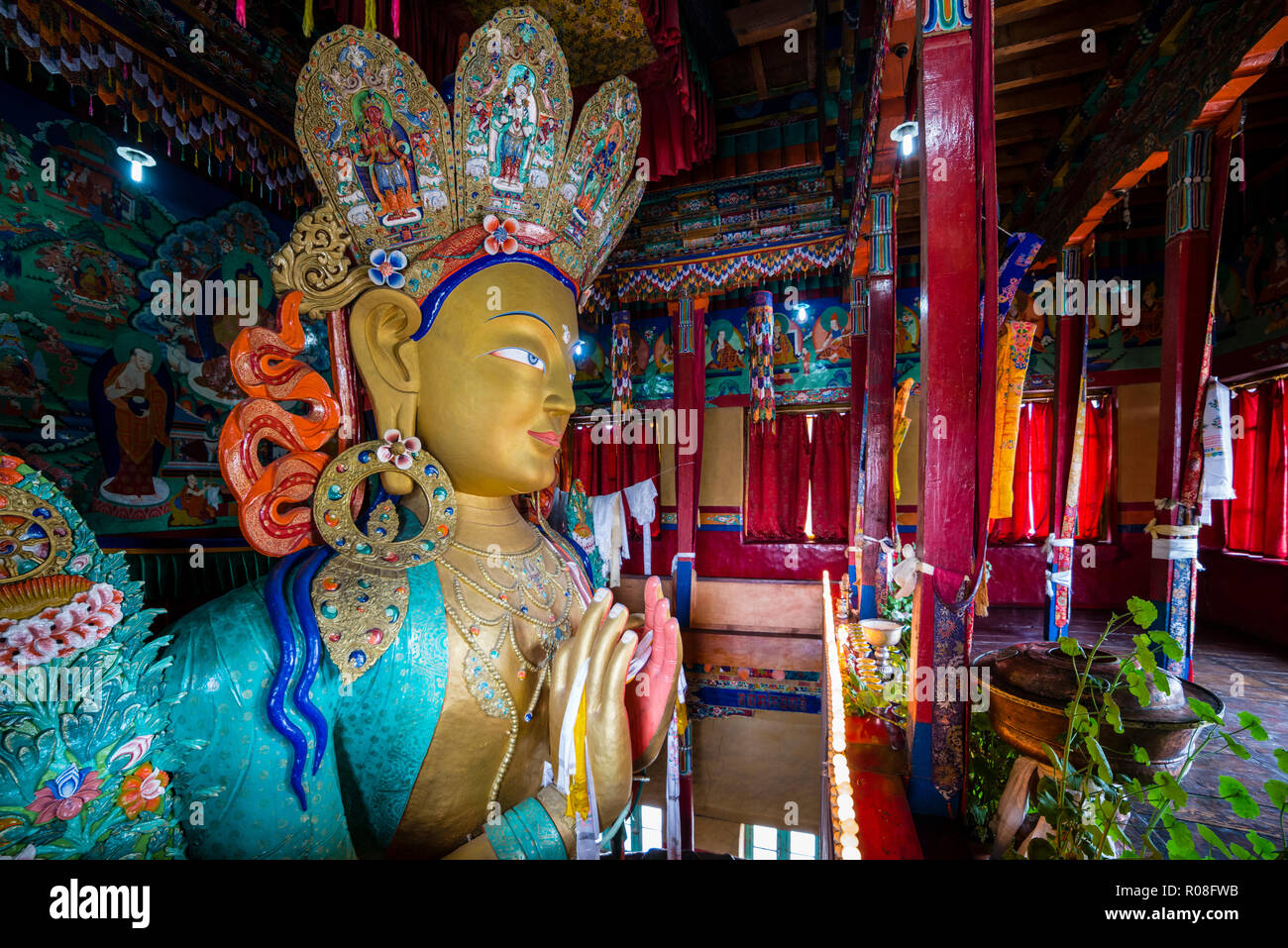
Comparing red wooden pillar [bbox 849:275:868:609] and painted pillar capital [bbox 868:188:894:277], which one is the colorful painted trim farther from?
red wooden pillar [bbox 849:275:868:609]

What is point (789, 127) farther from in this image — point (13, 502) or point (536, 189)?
point (13, 502)

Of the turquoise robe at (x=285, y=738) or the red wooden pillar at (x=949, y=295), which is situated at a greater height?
the red wooden pillar at (x=949, y=295)

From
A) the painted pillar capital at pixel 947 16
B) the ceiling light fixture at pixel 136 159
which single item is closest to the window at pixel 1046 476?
the painted pillar capital at pixel 947 16

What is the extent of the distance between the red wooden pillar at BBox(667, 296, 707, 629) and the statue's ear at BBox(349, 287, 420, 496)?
5.83 m

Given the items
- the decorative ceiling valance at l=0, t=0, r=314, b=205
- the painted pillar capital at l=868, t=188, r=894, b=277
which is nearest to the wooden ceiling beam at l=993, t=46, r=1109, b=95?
the painted pillar capital at l=868, t=188, r=894, b=277

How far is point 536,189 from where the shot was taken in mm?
1448

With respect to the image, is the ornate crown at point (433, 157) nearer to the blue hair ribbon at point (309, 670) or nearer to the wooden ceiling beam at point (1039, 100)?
the blue hair ribbon at point (309, 670)

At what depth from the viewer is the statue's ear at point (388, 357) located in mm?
1356

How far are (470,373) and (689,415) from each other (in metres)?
5.97

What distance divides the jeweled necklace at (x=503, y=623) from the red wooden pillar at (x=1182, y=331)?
411 cm

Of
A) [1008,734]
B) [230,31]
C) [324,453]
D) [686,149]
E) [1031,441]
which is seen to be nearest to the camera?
[324,453]

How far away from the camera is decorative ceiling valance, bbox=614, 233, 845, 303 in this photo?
5648mm

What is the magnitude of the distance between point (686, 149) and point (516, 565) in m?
3.00
